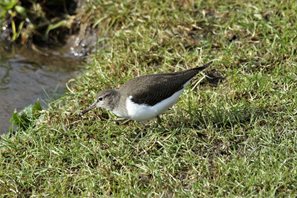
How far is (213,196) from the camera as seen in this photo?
6.22 meters

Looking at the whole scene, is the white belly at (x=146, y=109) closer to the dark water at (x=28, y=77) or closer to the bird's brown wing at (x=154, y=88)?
the bird's brown wing at (x=154, y=88)

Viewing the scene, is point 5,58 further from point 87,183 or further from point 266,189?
point 266,189

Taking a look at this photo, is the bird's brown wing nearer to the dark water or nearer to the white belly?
the white belly

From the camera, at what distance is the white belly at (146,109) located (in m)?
7.03

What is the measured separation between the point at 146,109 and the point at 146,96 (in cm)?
13

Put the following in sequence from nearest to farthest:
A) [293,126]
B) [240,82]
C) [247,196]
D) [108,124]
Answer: [247,196]
[293,126]
[108,124]
[240,82]

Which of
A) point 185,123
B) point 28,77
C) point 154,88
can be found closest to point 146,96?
point 154,88

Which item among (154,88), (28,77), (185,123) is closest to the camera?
(154,88)

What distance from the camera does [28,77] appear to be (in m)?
9.98

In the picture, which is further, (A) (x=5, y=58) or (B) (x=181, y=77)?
(A) (x=5, y=58)

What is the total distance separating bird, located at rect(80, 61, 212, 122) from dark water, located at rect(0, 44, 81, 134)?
1683 millimetres

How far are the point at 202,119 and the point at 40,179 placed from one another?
1736 millimetres

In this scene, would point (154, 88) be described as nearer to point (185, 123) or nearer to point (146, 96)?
point (146, 96)

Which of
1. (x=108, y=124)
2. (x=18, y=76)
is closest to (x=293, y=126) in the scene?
(x=108, y=124)
